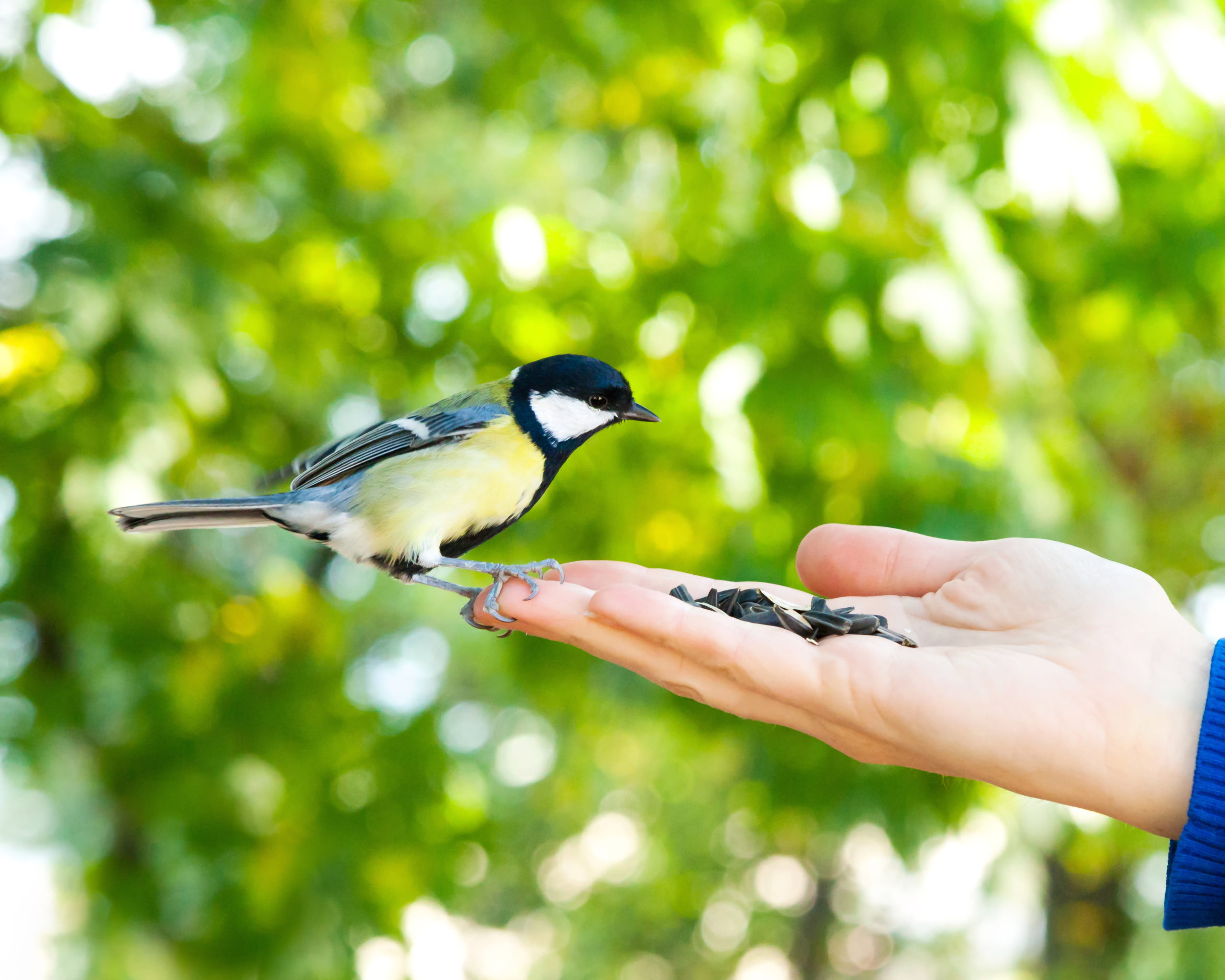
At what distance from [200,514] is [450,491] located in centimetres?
43

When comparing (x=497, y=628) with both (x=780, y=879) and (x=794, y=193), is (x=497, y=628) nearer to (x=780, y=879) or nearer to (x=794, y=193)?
(x=794, y=193)

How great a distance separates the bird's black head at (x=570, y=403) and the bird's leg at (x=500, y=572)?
25 cm

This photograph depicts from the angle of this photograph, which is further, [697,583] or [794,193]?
[794,193]

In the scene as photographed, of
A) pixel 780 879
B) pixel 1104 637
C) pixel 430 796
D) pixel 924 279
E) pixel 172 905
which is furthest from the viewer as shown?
pixel 780 879

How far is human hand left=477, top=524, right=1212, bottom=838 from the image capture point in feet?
4.82

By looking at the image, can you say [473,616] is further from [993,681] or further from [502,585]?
[993,681]

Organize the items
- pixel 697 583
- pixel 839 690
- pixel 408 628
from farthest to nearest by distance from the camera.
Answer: pixel 408 628 → pixel 697 583 → pixel 839 690

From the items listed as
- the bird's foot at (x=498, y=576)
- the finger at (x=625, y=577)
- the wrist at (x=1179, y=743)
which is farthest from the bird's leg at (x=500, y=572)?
the wrist at (x=1179, y=743)

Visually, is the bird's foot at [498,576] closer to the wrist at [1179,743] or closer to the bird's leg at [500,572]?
the bird's leg at [500,572]

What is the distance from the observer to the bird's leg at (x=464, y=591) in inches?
68.6

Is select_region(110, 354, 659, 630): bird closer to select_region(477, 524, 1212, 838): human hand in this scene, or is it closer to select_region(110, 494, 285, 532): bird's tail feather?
select_region(110, 494, 285, 532): bird's tail feather

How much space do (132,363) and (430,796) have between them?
157 centimetres

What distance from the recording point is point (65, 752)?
3.32m

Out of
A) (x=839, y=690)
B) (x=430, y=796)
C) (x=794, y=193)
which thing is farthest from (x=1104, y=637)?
(x=430, y=796)
